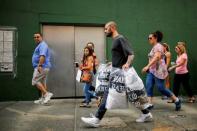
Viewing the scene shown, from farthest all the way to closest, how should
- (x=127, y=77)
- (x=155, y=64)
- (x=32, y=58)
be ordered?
(x=32, y=58)
(x=155, y=64)
(x=127, y=77)

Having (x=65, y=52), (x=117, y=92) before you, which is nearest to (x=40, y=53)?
(x=65, y=52)

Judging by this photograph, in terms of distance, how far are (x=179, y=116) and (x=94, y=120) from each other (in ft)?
7.30

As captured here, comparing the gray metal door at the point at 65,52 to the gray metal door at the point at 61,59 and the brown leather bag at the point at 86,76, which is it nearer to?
the gray metal door at the point at 61,59

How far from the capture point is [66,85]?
11.3 meters

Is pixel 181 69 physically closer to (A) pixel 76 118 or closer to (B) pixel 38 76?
(A) pixel 76 118

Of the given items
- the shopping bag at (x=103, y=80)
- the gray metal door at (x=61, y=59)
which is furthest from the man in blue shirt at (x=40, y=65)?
the shopping bag at (x=103, y=80)

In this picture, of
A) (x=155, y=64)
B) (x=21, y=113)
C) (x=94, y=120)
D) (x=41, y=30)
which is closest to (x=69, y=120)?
(x=94, y=120)

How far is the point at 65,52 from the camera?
37.2ft

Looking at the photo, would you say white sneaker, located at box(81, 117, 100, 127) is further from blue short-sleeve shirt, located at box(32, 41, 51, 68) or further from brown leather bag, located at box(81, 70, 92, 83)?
blue short-sleeve shirt, located at box(32, 41, 51, 68)

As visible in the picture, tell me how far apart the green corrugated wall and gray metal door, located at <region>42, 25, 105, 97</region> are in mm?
338

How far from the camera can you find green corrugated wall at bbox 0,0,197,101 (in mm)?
10788

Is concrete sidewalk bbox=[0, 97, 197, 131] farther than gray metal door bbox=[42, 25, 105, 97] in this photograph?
No

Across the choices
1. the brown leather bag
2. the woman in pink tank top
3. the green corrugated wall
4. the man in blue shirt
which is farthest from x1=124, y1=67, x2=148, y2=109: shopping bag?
the green corrugated wall

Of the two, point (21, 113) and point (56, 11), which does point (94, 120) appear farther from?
point (56, 11)
